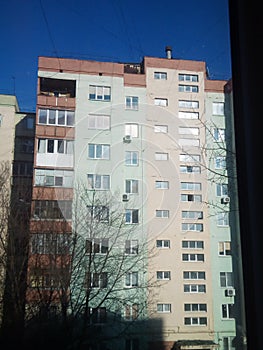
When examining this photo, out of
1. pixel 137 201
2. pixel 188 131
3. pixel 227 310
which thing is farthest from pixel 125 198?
pixel 227 310

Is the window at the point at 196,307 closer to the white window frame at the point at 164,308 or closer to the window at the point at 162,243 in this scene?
the white window frame at the point at 164,308

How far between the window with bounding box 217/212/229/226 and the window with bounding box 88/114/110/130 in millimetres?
345

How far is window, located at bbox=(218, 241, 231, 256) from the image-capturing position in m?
0.88

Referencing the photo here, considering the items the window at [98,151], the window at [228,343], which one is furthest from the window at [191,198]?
the window at [228,343]

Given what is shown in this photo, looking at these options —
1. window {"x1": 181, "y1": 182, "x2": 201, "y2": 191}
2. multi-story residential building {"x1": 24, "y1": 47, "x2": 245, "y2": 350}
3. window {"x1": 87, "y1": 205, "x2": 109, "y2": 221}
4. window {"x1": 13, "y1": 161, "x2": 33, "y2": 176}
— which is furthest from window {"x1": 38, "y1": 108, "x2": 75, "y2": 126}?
window {"x1": 181, "y1": 182, "x2": 201, "y2": 191}

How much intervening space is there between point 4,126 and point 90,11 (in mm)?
379

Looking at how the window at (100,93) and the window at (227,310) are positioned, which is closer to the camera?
the window at (227,310)

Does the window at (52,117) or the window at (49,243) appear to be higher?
the window at (52,117)

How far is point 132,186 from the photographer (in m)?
0.91

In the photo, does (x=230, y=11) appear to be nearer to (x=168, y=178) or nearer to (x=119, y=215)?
(x=168, y=178)

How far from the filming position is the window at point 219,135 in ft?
3.12

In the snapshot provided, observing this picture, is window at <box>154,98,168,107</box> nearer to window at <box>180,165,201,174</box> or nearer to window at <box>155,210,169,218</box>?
window at <box>180,165,201,174</box>

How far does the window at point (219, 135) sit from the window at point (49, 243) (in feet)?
1.45

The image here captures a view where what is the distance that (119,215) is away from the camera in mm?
905
